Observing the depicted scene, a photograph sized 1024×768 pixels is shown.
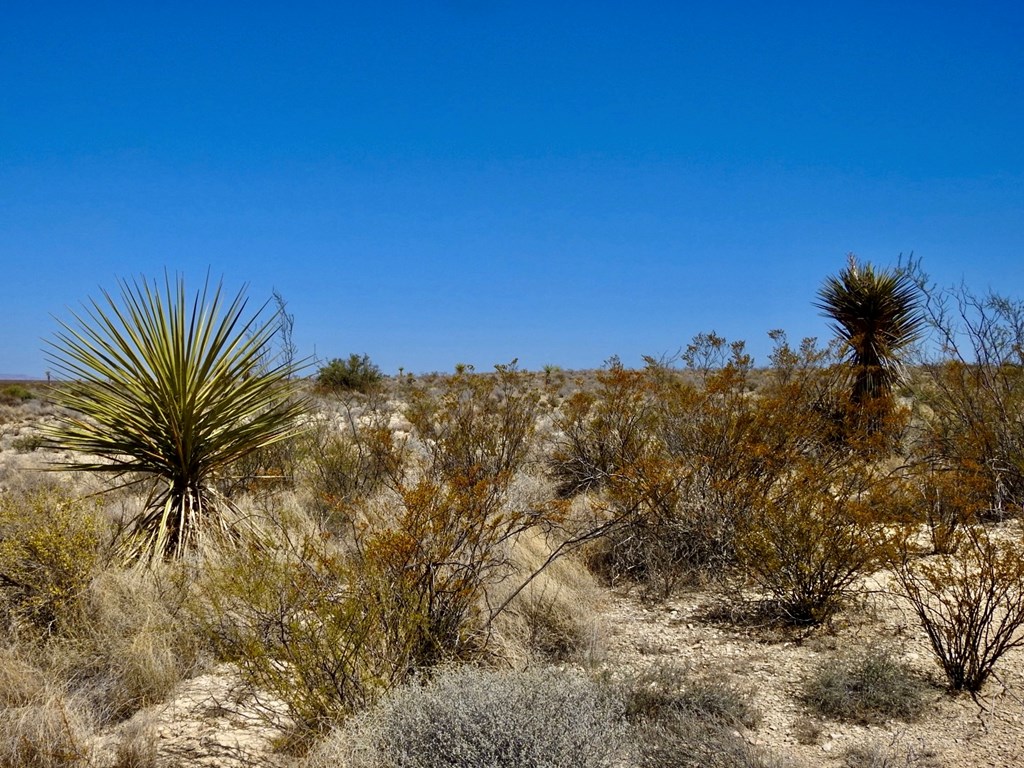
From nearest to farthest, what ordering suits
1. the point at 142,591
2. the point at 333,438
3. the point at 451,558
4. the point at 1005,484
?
the point at 451,558 < the point at 142,591 < the point at 1005,484 < the point at 333,438

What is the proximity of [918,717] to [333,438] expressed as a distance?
7793mm

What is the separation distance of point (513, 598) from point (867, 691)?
87.8 inches

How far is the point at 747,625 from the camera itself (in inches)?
220

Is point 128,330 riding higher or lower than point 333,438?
higher

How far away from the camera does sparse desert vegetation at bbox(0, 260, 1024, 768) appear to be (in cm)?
366

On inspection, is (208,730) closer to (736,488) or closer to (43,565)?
(43,565)

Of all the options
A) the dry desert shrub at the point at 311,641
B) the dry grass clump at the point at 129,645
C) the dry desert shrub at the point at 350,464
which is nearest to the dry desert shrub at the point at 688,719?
the dry desert shrub at the point at 311,641

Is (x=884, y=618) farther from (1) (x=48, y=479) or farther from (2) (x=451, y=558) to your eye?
(1) (x=48, y=479)

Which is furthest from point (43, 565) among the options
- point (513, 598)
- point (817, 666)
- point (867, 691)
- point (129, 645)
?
point (867, 691)

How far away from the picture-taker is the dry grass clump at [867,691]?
4.08 metres

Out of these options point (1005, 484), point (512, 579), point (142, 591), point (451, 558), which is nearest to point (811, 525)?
point (512, 579)

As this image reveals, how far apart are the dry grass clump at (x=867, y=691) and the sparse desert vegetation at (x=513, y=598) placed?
0.02 meters

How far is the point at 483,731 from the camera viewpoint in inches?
127

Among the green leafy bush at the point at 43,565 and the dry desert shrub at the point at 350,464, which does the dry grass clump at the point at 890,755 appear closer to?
the green leafy bush at the point at 43,565
